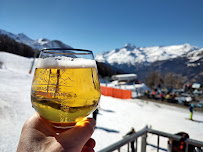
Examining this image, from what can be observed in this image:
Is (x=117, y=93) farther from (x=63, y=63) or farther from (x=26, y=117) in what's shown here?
(x=63, y=63)

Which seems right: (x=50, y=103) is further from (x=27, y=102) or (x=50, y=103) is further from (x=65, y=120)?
(x=27, y=102)

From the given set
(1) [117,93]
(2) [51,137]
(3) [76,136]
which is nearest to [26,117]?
(2) [51,137]

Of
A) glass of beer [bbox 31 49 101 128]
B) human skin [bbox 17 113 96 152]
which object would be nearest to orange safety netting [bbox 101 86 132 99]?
human skin [bbox 17 113 96 152]

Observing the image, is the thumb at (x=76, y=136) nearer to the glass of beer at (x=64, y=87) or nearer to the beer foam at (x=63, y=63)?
the glass of beer at (x=64, y=87)

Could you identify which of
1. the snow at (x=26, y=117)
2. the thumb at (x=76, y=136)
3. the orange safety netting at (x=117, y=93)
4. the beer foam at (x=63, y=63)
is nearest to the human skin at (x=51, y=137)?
the thumb at (x=76, y=136)

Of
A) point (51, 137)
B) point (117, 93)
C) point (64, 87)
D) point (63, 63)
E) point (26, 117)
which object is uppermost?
point (63, 63)

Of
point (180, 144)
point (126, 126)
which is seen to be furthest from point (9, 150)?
point (126, 126)
